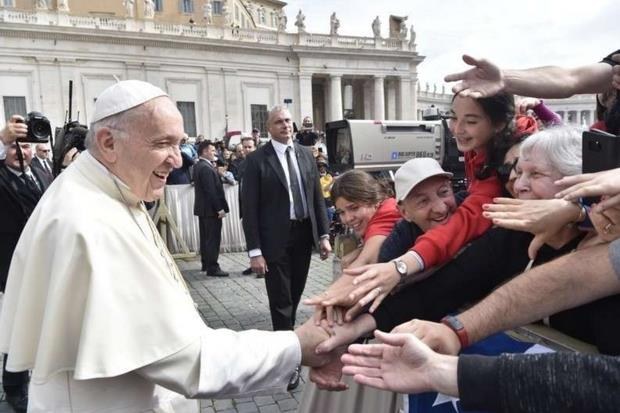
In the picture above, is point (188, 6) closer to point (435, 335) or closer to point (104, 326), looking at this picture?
point (104, 326)

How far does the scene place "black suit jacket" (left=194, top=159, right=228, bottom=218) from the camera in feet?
27.7

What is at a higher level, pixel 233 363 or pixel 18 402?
pixel 233 363

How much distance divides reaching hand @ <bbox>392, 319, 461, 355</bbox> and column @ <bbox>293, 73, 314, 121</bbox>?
1782 inches

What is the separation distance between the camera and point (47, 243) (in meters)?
1.77

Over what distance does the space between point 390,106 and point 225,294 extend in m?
47.9

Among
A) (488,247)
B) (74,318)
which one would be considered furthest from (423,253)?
(74,318)

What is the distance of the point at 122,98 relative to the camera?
6.57 ft

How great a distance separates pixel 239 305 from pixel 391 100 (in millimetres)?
48583

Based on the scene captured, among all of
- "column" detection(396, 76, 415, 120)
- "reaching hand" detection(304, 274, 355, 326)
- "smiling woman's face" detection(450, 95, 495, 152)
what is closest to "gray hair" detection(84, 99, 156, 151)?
"reaching hand" detection(304, 274, 355, 326)

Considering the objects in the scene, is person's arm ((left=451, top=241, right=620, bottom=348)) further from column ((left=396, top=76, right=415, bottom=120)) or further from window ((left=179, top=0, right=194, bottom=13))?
window ((left=179, top=0, right=194, bottom=13))

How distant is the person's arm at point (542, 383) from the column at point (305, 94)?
4565cm

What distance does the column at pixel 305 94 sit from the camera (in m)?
46.4

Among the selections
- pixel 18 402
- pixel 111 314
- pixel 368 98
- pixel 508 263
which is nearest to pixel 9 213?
pixel 18 402

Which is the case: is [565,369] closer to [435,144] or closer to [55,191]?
[55,191]
